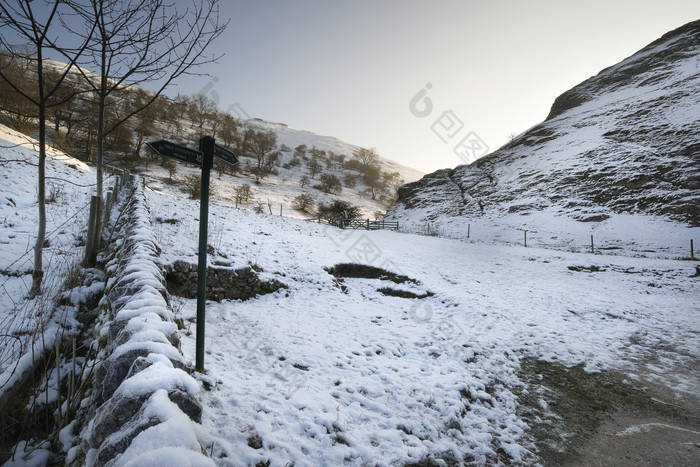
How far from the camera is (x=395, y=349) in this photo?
5.19m

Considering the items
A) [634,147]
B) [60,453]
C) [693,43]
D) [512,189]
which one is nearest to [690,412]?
[60,453]

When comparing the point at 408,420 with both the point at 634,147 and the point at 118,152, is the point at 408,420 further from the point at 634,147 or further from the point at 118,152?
the point at 118,152

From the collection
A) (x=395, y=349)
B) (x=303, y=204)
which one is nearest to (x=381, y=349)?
(x=395, y=349)

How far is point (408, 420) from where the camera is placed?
339 cm

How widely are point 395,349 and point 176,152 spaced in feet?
15.3

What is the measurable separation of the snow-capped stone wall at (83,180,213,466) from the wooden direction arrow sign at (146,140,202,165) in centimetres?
134

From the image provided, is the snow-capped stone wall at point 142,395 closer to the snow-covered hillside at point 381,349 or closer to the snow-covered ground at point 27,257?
the snow-covered hillside at point 381,349

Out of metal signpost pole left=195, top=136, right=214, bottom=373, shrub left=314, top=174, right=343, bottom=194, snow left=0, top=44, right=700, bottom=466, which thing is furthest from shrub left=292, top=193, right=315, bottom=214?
metal signpost pole left=195, top=136, right=214, bottom=373

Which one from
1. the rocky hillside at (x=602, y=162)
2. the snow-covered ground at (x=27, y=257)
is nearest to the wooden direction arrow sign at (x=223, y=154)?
the snow-covered ground at (x=27, y=257)

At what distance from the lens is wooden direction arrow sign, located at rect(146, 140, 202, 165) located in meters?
2.62

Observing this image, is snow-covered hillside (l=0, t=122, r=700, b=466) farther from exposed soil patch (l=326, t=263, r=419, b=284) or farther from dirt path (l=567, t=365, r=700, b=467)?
exposed soil patch (l=326, t=263, r=419, b=284)

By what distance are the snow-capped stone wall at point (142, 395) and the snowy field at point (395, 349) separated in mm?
1110

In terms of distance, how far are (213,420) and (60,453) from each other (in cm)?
112

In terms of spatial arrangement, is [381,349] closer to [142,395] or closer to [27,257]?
[142,395]
